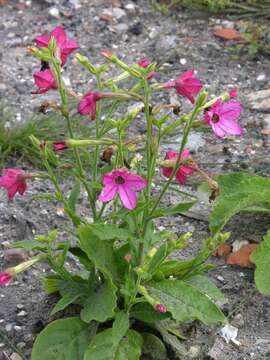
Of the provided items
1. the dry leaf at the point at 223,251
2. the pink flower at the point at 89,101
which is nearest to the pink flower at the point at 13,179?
the pink flower at the point at 89,101

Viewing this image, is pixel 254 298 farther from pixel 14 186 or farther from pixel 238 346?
pixel 14 186

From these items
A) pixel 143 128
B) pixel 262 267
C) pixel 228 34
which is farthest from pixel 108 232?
pixel 228 34

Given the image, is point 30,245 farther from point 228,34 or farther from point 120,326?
point 228,34

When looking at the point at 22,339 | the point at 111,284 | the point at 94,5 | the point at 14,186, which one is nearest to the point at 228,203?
the point at 111,284

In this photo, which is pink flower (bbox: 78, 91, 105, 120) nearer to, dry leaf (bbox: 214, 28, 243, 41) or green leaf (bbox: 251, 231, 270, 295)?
green leaf (bbox: 251, 231, 270, 295)

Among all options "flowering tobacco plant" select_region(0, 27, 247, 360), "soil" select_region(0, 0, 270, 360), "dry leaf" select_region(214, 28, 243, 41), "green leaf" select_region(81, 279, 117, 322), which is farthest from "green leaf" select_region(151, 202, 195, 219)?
"dry leaf" select_region(214, 28, 243, 41)
